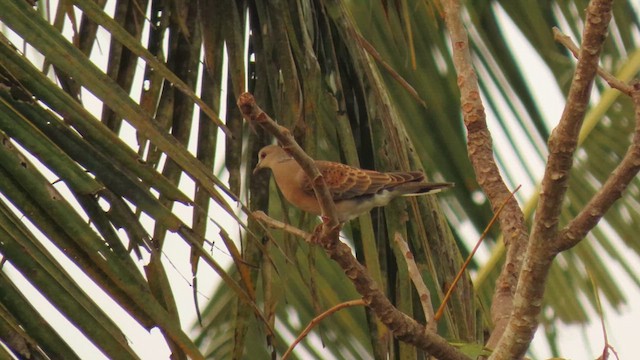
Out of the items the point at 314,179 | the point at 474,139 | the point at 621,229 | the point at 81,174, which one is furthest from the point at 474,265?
the point at 81,174

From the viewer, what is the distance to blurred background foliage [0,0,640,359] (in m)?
1.54

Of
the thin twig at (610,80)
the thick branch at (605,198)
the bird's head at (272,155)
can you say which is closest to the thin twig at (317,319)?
the thick branch at (605,198)

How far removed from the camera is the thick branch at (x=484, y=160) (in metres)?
2.46

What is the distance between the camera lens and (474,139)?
262 cm

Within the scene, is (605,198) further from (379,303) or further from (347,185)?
(347,185)

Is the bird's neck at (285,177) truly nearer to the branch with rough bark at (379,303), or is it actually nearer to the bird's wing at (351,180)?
the bird's wing at (351,180)

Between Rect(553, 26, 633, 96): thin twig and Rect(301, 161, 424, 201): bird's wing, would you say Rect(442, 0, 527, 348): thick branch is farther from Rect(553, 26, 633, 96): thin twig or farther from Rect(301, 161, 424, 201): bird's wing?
Rect(553, 26, 633, 96): thin twig

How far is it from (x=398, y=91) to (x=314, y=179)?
2325mm

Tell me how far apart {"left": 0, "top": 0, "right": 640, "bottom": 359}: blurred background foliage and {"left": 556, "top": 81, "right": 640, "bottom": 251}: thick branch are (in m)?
0.15

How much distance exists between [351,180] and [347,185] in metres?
0.02

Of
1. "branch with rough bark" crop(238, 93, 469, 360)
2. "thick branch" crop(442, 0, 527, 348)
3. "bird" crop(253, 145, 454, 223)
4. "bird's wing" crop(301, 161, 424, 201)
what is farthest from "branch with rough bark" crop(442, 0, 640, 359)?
"bird's wing" crop(301, 161, 424, 201)

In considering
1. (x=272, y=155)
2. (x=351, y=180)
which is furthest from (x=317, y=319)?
(x=272, y=155)

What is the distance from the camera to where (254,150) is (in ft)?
8.54

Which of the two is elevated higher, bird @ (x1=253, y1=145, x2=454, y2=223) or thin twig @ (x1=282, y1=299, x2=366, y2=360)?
bird @ (x1=253, y1=145, x2=454, y2=223)
